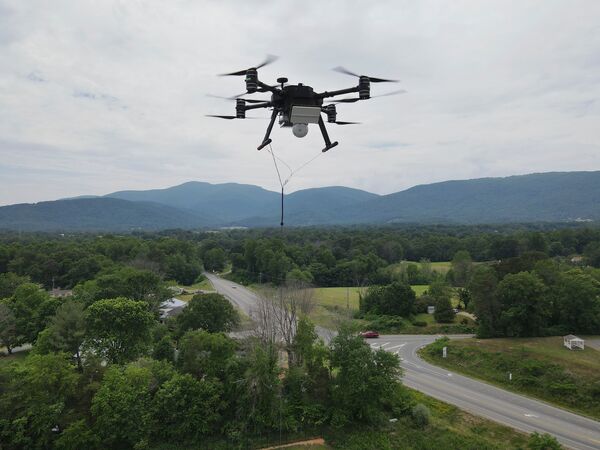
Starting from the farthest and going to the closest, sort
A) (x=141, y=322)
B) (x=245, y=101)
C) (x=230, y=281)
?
1. (x=230, y=281)
2. (x=141, y=322)
3. (x=245, y=101)

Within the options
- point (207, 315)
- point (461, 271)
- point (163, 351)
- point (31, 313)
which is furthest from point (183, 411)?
point (461, 271)

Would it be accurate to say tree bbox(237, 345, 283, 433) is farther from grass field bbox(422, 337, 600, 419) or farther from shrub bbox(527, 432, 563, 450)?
grass field bbox(422, 337, 600, 419)

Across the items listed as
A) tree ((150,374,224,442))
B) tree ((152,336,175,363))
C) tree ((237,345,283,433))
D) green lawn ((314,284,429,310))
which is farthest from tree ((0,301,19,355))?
green lawn ((314,284,429,310))

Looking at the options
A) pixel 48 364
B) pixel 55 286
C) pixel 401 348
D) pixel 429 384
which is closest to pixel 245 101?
pixel 48 364

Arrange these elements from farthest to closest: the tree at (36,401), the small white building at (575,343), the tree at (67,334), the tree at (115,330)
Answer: the small white building at (575,343) → the tree at (67,334) → the tree at (115,330) → the tree at (36,401)

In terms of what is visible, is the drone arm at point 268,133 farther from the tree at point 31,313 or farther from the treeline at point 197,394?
the tree at point 31,313

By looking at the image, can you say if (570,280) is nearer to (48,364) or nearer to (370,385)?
(370,385)

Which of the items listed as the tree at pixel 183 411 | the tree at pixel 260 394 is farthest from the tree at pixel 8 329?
the tree at pixel 260 394
